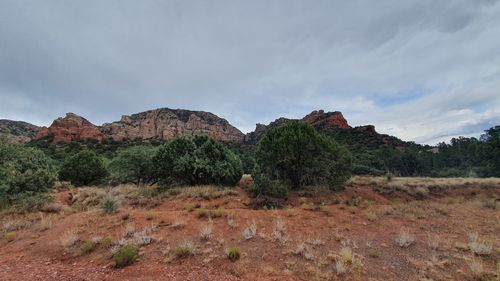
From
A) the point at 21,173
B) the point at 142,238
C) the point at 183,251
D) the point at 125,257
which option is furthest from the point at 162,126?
the point at 183,251

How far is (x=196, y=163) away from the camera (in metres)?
20.7

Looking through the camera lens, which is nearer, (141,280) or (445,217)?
(141,280)

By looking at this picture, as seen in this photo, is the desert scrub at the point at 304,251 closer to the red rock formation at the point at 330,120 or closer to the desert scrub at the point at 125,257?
the desert scrub at the point at 125,257

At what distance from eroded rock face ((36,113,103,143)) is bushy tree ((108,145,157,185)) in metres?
67.1

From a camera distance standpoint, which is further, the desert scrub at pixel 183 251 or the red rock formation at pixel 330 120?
the red rock formation at pixel 330 120

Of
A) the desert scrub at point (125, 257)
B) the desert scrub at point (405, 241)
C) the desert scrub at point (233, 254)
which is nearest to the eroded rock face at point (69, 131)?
the desert scrub at point (125, 257)

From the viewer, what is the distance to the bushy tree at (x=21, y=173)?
45.6 ft

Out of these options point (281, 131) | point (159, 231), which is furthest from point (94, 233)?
point (281, 131)

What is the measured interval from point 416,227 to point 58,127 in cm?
10026

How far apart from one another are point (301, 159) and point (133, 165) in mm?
15797

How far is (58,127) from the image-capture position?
277 feet

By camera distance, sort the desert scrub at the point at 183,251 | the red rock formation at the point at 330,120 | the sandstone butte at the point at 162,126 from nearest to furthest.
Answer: the desert scrub at the point at 183,251
the sandstone butte at the point at 162,126
the red rock formation at the point at 330,120

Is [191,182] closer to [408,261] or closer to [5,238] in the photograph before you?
[5,238]

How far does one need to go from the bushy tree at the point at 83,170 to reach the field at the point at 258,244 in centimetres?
1540
